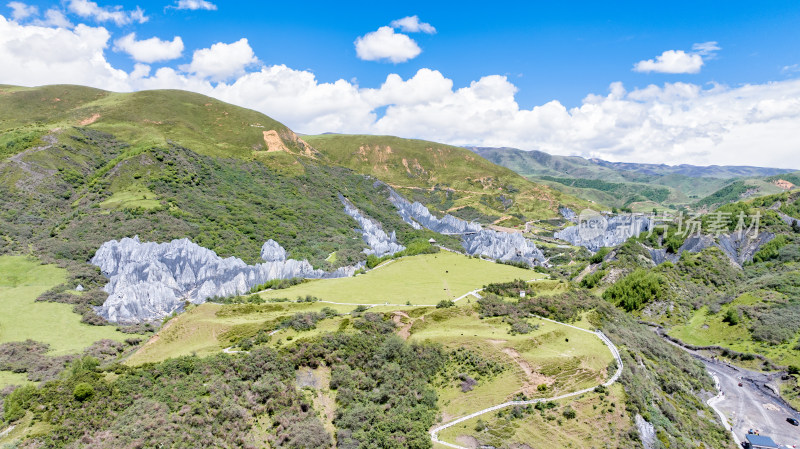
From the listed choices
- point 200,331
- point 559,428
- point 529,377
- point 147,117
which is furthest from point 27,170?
point 559,428

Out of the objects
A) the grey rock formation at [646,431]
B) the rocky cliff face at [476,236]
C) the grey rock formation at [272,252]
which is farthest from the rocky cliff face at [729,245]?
the grey rock formation at [272,252]

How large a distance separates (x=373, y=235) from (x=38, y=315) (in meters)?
62.7

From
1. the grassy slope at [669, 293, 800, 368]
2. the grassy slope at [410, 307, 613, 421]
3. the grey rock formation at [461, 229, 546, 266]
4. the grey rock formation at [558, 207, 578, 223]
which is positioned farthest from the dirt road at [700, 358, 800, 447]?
the grey rock formation at [558, 207, 578, 223]

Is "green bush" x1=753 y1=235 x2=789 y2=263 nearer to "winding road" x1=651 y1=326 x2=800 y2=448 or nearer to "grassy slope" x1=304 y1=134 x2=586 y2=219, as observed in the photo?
"winding road" x1=651 y1=326 x2=800 y2=448

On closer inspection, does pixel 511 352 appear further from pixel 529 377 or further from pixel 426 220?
pixel 426 220

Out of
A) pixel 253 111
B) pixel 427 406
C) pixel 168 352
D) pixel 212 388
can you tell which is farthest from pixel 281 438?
pixel 253 111

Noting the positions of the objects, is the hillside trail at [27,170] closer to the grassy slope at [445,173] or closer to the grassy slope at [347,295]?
the grassy slope at [347,295]

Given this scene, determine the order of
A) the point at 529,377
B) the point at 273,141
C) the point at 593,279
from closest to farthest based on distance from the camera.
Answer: the point at 529,377
the point at 593,279
the point at 273,141

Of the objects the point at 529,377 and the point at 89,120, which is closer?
the point at 529,377

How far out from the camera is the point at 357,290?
168 ft

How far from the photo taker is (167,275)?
200 ft

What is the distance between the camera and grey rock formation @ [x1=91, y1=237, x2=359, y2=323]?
54969 millimetres

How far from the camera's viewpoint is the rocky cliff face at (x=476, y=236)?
108 m

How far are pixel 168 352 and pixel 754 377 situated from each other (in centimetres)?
6727
